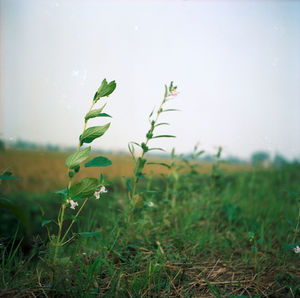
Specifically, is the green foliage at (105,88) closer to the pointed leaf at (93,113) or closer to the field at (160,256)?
the pointed leaf at (93,113)

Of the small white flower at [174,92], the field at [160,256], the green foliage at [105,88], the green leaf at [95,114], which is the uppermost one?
the small white flower at [174,92]

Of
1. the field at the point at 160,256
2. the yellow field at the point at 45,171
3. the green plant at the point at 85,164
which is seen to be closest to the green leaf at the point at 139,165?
the field at the point at 160,256

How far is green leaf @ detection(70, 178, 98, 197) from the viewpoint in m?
0.96

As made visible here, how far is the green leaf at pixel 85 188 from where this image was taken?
3.14 ft

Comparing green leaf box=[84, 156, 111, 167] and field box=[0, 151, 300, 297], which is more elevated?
green leaf box=[84, 156, 111, 167]

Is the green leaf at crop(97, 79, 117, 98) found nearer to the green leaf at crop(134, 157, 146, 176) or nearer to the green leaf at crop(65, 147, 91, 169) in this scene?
the green leaf at crop(65, 147, 91, 169)

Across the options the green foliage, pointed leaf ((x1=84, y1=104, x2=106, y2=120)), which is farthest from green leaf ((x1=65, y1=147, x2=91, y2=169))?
the green foliage

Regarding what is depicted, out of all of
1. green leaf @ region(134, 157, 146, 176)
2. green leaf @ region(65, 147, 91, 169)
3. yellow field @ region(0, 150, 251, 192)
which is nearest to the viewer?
green leaf @ region(65, 147, 91, 169)

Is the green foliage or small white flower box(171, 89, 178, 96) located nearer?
the green foliage

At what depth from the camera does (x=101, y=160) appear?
3.22 ft

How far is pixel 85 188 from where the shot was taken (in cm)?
97

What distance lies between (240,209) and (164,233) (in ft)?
3.17

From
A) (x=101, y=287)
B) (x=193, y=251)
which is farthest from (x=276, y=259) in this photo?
(x=101, y=287)

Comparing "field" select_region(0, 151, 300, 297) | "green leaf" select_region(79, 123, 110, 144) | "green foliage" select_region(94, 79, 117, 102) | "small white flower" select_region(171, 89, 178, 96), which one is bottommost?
"field" select_region(0, 151, 300, 297)
